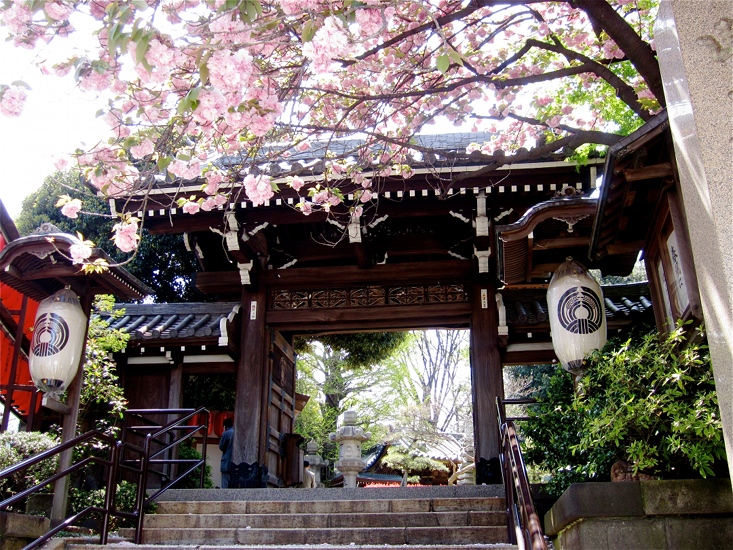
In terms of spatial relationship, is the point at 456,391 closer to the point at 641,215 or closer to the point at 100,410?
the point at 100,410

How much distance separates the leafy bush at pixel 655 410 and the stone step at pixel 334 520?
158cm

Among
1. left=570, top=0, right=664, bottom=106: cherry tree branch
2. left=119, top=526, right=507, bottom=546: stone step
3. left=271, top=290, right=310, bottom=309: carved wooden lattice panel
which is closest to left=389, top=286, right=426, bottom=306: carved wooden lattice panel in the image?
left=271, top=290, right=310, bottom=309: carved wooden lattice panel

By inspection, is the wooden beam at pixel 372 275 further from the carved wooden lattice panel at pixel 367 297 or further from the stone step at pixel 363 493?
the stone step at pixel 363 493

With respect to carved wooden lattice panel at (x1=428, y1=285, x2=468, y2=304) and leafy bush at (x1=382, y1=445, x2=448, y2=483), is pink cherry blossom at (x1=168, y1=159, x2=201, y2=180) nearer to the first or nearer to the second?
carved wooden lattice panel at (x1=428, y1=285, x2=468, y2=304)

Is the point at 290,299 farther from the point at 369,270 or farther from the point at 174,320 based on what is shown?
the point at 174,320

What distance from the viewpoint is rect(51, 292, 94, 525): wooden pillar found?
19.0 feet

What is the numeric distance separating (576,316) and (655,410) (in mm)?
1938

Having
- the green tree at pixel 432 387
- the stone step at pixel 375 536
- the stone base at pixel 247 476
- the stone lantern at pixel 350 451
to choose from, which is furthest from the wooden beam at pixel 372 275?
the green tree at pixel 432 387

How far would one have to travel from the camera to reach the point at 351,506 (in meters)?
6.49

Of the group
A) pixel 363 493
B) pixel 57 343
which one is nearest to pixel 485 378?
pixel 363 493

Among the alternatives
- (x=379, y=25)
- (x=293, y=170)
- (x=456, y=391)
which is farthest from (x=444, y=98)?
(x=456, y=391)

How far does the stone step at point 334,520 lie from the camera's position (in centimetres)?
605

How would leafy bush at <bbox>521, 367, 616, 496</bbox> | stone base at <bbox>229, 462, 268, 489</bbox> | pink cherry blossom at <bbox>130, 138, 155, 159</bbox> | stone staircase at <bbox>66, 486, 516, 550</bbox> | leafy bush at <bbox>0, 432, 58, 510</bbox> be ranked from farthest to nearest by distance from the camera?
1. stone base at <bbox>229, 462, 268, 489</bbox>
2. stone staircase at <bbox>66, 486, 516, 550</bbox>
3. leafy bush at <bbox>0, 432, 58, 510</bbox>
4. leafy bush at <bbox>521, 367, 616, 496</bbox>
5. pink cherry blossom at <bbox>130, 138, 155, 159</bbox>

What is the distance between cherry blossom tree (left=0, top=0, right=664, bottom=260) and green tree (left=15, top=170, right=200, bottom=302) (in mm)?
7480
